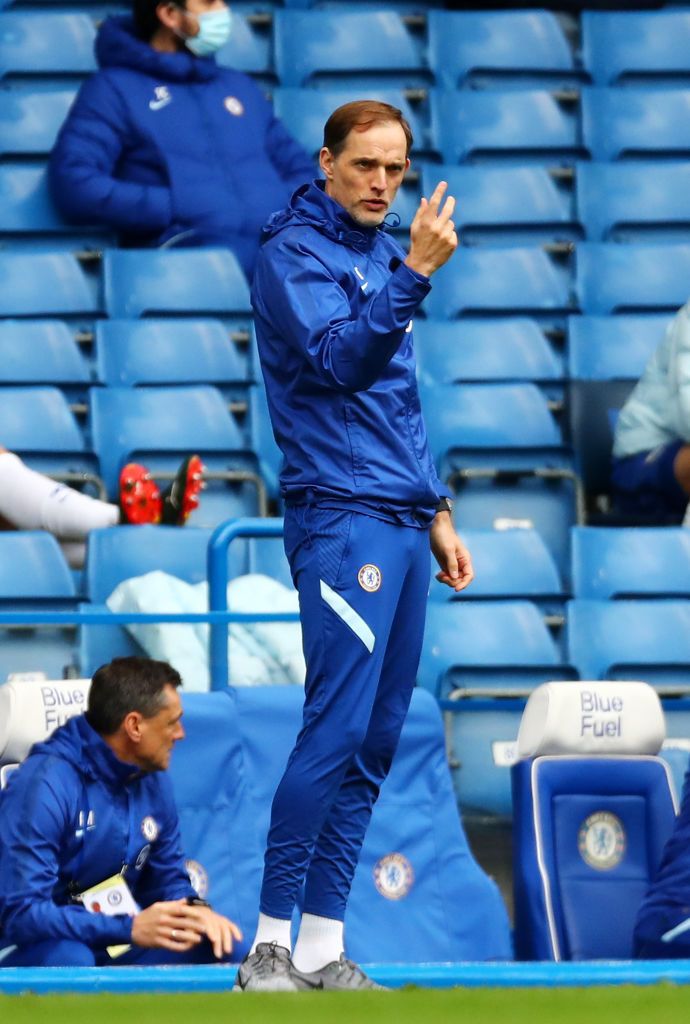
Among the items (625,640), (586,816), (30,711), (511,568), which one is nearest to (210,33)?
(511,568)

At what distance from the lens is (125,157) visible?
23.2 feet

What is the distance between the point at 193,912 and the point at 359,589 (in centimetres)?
120

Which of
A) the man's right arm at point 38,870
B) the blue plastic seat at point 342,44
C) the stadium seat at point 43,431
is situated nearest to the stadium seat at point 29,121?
the blue plastic seat at point 342,44

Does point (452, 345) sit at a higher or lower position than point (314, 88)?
lower

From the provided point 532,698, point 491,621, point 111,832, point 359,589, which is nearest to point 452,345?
point 491,621

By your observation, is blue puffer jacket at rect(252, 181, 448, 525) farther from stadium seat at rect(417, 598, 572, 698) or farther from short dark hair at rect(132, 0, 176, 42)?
short dark hair at rect(132, 0, 176, 42)

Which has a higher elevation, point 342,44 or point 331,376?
point 342,44

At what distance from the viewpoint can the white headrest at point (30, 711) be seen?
453 cm

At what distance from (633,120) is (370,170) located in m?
4.65

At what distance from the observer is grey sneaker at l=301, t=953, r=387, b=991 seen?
3270 mm

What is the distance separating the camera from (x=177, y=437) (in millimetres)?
6484

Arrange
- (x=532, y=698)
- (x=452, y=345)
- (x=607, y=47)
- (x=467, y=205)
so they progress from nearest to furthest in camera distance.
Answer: (x=532, y=698), (x=452, y=345), (x=467, y=205), (x=607, y=47)

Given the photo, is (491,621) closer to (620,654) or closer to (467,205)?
(620,654)

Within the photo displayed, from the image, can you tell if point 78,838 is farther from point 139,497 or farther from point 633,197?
point 633,197
